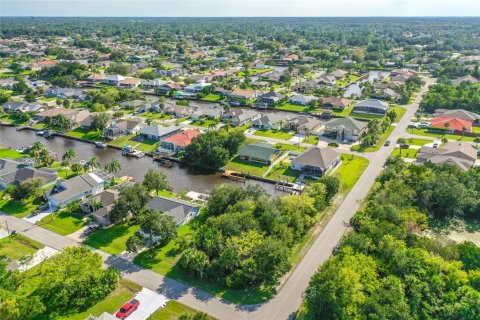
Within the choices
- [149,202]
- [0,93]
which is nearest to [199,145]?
[149,202]

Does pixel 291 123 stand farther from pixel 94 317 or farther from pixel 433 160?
pixel 94 317

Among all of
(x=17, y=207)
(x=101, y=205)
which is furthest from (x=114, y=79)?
(x=101, y=205)

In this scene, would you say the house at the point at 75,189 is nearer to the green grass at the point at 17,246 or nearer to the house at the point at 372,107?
the green grass at the point at 17,246

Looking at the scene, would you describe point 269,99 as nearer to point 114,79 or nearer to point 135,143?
point 135,143

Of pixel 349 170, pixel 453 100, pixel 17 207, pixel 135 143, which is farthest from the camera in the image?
pixel 453 100

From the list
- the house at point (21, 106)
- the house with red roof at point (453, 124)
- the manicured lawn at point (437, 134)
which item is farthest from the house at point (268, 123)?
the house at point (21, 106)

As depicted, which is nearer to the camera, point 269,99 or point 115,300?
point 115,300
